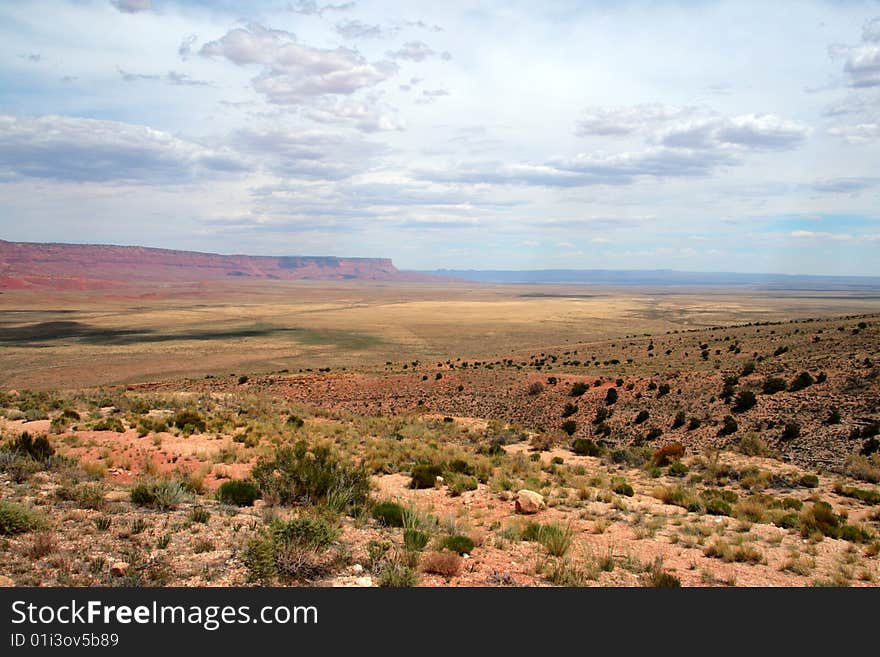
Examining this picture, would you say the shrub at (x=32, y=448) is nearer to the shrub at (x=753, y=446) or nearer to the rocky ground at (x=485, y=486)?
the rocky ground at (x=485, y=486)

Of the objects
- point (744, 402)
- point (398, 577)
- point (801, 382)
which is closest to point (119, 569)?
point (398, 577)

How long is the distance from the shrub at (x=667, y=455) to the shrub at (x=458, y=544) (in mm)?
12051

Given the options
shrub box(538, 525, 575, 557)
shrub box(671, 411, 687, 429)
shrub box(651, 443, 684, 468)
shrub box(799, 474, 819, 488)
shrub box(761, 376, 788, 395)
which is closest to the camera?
shrub box(538, 525, 575, 557)

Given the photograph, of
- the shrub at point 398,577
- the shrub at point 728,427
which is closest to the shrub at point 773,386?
the shrub at point 728,427

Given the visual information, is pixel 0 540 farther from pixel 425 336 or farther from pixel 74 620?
pixel 425 336

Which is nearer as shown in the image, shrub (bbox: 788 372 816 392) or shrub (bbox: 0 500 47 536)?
shrub (bbox: 0 500 47 536)

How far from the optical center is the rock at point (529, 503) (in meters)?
11.1

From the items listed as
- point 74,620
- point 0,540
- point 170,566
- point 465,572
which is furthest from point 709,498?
point 0,540

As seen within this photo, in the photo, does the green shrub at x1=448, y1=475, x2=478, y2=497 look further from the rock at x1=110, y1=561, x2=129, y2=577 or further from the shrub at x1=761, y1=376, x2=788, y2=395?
the shrub at x1=761, y1=376, x2=788, y2=395

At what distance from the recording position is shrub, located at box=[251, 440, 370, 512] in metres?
10.2

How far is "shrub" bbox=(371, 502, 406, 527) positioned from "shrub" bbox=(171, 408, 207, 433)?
1147 centimetres

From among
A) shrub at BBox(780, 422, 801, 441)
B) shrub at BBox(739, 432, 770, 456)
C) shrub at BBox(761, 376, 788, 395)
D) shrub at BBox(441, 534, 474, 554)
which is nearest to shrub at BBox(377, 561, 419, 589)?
shrub at BBox(441, 534, 474, 554)

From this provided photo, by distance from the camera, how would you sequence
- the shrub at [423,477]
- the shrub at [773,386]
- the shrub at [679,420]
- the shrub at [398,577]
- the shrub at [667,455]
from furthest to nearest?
the shrub at [773,386]
the shrub at [679,420]
the shrub at [667,455]
the shrub at [423,477]
the shrub at [398,577]

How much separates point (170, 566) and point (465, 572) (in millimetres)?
3672
